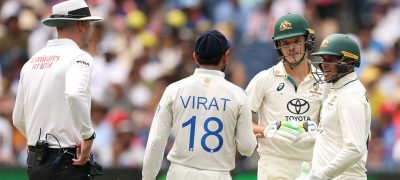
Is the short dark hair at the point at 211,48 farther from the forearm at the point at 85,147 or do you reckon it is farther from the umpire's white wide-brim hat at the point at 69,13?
the forearm at the point at 85,147

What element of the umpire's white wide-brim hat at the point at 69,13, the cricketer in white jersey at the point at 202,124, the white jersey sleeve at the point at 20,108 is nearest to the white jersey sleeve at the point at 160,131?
the cricketer in white jersey at the point at 202,124

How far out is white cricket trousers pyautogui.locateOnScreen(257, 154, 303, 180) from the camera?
1091 centimetres

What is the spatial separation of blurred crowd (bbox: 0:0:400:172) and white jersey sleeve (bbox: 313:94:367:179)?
630cm

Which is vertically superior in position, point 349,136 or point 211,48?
point 211,48

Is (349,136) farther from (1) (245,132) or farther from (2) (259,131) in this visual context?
(2) (259,131)

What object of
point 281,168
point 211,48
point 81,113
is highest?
point 211,48

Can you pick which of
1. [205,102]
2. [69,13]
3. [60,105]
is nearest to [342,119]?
[205,102]

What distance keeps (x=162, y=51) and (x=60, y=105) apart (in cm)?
983

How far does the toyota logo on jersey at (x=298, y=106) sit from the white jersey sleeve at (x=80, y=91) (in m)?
2.16

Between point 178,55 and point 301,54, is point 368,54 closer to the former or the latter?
point 178,55

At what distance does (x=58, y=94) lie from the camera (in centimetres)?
962

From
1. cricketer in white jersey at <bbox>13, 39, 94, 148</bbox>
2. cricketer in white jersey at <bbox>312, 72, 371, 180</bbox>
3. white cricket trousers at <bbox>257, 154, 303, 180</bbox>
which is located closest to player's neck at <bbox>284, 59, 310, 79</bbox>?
white cricket trousers at <bbox>257, 154, 303, 180</bbox>

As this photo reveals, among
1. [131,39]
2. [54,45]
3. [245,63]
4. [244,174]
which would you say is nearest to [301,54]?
[54,45]

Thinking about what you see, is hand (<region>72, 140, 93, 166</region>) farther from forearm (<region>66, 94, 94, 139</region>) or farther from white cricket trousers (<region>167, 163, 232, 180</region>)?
white cricket trousers (<region>167, 163, 232, 180</region>)
